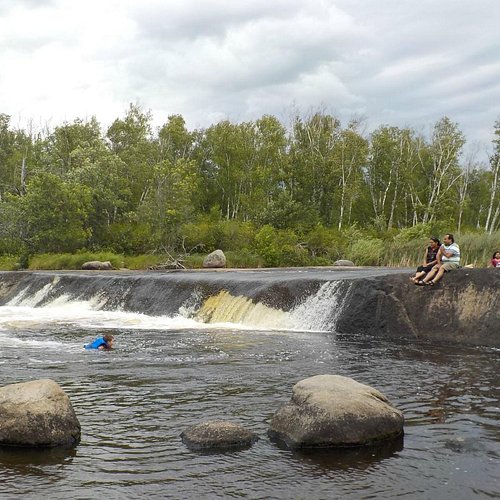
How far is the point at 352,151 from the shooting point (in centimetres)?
5634

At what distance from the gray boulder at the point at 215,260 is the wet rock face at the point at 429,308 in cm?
2085

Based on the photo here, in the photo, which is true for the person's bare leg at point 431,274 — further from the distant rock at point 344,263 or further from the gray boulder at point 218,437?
the distant rock at point 344,263

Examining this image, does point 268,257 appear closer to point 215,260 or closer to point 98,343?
point 215,260

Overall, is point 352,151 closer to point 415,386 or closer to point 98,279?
point 98,279

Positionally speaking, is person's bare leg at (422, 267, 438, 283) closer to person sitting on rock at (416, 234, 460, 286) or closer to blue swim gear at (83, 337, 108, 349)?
person sitting on rock at (416, 234, 460, 286)

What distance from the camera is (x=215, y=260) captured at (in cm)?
3947

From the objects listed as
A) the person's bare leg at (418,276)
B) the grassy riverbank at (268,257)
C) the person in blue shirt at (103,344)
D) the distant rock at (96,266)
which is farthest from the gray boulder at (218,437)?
the distant rock at (96,266)

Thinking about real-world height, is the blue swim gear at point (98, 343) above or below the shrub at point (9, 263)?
below

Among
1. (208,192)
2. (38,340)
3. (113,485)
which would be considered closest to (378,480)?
(113,485)

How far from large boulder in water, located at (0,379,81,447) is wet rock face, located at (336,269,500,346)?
36.4 feet

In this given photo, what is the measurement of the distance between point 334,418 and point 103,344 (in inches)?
316

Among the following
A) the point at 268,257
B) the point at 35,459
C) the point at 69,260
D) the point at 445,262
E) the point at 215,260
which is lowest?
the point at 35,459

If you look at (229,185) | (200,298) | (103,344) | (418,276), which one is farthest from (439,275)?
(229,185)

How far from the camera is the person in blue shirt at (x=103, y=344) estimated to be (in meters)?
14.3
